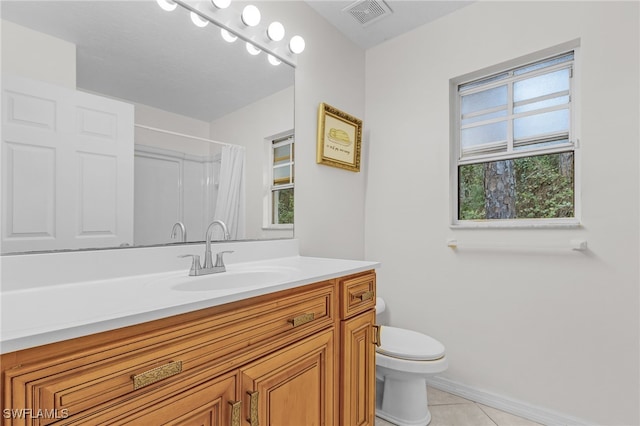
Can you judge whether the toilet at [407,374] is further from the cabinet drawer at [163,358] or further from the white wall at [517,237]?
the cabinet drawer at [163,358]

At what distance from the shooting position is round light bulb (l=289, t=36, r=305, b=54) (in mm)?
1842

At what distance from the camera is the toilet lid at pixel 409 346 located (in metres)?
1.63

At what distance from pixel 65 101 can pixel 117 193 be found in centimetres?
34

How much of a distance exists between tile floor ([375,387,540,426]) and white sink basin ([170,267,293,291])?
3.52 ft

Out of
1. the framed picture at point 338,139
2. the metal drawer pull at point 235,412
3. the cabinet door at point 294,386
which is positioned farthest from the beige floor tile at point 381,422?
the framed picture at point 338,139

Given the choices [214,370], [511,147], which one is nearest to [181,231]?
[214,370]

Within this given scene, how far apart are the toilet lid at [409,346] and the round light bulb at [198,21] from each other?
183 cm

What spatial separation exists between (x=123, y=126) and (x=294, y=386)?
1143mm

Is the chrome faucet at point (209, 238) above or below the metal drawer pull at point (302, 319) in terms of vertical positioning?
above

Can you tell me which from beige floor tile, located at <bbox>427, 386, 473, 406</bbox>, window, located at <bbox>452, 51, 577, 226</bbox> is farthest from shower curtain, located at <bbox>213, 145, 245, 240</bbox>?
beige floor tile, located at <bbox>427, 386, 473, 406</bbox>

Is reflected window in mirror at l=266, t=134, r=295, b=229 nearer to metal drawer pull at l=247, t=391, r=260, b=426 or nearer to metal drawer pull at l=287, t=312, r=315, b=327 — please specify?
metal drawer pull at l=287, t=312, r=315, b=327

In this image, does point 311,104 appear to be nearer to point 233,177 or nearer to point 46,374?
point 233,177

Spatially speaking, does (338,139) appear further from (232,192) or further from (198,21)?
(198,21)

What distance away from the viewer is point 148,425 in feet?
2.28
